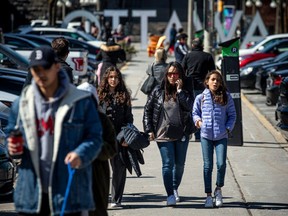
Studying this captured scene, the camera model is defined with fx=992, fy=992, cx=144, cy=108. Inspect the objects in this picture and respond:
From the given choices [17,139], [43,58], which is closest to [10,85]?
[43,58]

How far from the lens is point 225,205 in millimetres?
11297

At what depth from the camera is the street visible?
10984 mm

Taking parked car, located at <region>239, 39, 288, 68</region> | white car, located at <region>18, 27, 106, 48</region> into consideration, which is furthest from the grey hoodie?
white car, located at <region>18, 27, 106, 48</region>

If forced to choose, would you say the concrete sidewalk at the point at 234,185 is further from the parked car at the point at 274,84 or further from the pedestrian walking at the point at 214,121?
the parked car at the point at 274,84

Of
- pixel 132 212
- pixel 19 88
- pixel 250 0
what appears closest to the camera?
pixel 132 212

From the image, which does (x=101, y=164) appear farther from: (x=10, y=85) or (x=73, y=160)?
(x=10, y=85)

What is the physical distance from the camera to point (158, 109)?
11156 mm

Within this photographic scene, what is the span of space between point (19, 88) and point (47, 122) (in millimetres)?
10588

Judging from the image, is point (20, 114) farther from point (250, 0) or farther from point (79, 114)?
point (250, 0)

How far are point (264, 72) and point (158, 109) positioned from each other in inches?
579

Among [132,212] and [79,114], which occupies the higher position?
[79,114]

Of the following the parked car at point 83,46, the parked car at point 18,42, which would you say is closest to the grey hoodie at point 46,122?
the parked car at point 18,42

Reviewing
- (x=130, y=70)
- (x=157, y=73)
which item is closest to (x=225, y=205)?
(x=157, y=73)

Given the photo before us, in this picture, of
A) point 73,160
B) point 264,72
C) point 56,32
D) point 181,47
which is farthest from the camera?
point 56,32
